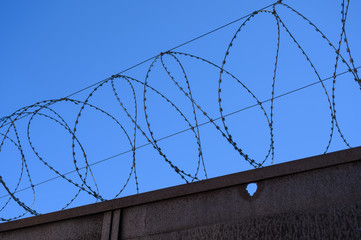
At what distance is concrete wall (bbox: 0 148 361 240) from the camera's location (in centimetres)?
389

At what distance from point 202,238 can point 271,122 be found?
4.49 ft

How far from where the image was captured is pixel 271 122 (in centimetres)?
463

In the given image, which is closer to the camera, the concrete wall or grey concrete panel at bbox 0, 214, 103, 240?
the concrete wall

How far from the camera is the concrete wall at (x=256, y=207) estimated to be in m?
3.89

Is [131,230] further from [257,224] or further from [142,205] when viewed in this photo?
[257,224]

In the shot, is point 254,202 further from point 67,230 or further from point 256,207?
point 67,230

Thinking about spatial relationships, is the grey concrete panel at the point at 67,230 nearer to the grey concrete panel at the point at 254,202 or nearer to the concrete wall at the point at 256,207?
the concrete wall at the point at 256,207

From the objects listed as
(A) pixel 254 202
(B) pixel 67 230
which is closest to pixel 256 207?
(A) pixel 254 202

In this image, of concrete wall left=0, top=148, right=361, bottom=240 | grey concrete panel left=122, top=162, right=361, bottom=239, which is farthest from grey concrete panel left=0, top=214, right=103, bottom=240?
grey concrete panel left=122, top=162, right=361, bottom=239

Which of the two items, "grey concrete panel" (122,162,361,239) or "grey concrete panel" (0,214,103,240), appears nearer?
"grey concrete panel" (122,162,361,239)

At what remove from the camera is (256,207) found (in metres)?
4.19

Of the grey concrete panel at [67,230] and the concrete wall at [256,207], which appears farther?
the grey concrete panel at [67,230]

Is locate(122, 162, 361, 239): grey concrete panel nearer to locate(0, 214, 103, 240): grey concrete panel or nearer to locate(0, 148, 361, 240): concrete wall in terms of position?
locate(0, 148, 361, 240): concrete wall

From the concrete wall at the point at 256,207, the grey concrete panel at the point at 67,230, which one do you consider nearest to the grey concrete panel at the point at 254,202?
the concrete wall at the point at 256,207
